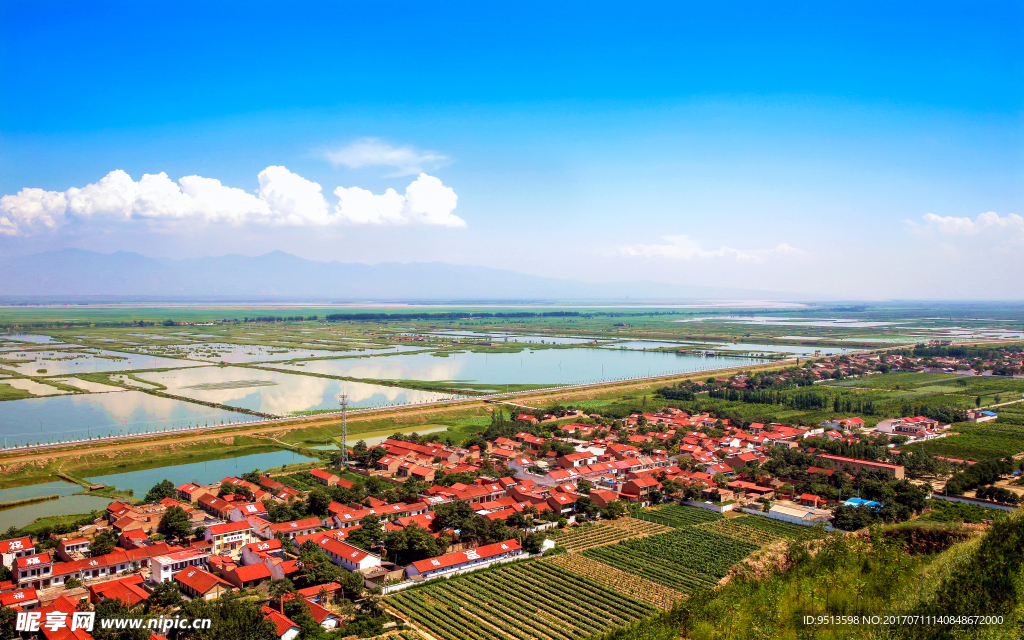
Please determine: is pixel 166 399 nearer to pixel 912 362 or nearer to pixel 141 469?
pixel 141 469

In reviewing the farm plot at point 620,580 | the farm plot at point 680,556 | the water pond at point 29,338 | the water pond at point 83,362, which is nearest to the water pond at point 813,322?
the water pond at point 83,362

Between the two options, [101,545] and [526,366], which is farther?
[526,366]

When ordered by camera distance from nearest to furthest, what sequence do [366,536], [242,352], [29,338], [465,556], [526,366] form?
[465,556]
[366,536]
[526,366]
[242,352]
[29,338]

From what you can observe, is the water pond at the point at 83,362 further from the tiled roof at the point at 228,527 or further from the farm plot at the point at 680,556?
the farm plot at the point at 680,556

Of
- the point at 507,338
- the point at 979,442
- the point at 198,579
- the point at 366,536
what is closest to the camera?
the point at 198,579

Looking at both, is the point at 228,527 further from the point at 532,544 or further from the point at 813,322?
the point at 813,322

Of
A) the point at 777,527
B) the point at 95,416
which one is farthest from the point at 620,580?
the point at 95,416

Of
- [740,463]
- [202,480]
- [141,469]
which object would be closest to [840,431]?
[740,463]

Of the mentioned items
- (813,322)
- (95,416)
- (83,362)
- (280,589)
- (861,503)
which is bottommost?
(280,589)
